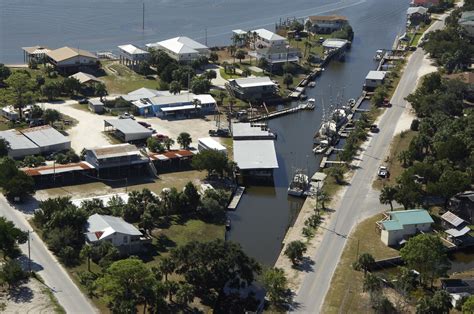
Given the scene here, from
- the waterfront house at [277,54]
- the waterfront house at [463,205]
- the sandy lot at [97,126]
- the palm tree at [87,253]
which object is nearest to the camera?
the palm tree at [87,253]

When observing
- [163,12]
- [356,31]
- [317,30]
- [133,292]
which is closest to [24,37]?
[163,12]

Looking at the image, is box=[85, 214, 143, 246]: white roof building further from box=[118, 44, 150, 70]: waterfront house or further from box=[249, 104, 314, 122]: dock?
box=[118, 44, 150, 70]: waterfront house

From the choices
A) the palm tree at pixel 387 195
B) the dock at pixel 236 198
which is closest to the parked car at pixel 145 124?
the dock at pixel 236 198

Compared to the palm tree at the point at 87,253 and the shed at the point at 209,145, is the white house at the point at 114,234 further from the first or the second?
the shed at the point at 209,145

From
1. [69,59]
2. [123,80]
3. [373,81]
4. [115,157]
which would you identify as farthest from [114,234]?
[373,81]

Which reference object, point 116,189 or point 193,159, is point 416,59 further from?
point 116,189
